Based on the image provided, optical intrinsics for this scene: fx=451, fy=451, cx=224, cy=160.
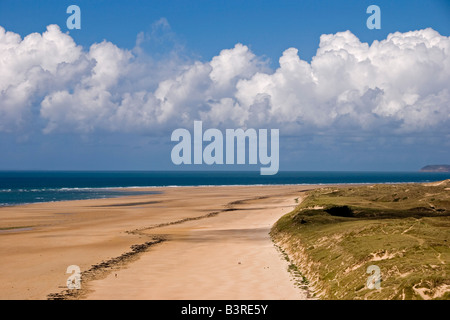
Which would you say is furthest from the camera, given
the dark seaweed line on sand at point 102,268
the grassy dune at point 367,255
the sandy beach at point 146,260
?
the sandy beach at point 146,260

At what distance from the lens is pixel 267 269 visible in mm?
28219

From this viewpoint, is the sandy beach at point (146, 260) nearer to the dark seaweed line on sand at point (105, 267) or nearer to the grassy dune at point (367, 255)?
the dark seaweed line on sand at point (105, 267)

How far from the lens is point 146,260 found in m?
32.2

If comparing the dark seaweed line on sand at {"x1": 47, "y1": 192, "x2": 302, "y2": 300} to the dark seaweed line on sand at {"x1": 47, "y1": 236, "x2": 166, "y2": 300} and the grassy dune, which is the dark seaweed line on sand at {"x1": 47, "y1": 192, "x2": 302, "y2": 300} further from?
the grassy dune

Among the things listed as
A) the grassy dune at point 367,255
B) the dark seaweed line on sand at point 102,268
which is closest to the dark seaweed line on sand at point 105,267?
the dark seaweed line on sand at point 102,268

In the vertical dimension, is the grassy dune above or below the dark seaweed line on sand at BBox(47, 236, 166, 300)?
above

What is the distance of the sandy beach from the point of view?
23625 mm

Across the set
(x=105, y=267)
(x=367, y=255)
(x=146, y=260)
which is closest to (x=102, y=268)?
(x=105, y=267)

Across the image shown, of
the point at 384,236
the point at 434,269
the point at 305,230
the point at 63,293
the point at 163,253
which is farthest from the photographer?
the point at 305,230

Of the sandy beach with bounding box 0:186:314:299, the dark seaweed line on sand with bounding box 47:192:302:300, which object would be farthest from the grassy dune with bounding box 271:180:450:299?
the dark seaweed line on sand with bounding box 47:192:302:300

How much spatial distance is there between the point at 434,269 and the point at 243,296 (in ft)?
28.7

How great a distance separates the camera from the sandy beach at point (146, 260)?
23625 millimetres

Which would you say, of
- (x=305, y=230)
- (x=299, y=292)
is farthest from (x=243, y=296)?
(x=305, y=230)
